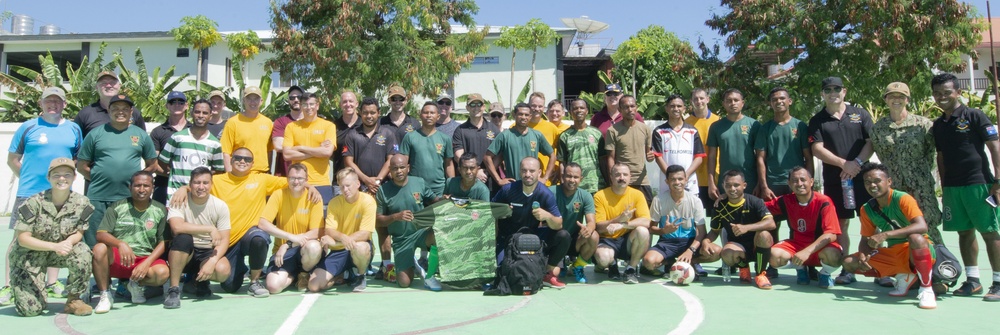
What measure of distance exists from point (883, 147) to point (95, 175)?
7166mm

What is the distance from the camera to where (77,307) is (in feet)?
17.7

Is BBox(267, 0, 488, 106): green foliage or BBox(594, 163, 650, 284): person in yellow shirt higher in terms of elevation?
BBox(267, 0, 488, 106): green foliage

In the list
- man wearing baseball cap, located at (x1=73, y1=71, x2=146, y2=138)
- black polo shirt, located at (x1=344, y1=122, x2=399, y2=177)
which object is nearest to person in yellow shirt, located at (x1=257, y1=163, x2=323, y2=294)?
black polo shirt, located at (x1=344, y1=122, x2=399, y2=177)

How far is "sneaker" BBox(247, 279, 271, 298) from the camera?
20.4 ft

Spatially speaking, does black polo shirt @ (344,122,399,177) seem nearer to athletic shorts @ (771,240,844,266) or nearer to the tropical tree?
athletic shorts @ (771,240,844,266)

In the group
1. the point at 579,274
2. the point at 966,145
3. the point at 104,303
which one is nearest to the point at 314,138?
the point at 104,303

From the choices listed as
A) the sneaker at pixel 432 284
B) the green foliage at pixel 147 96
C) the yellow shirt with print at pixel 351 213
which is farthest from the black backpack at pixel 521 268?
the green foliage at pixel 147 96

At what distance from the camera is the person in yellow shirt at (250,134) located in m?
7.22

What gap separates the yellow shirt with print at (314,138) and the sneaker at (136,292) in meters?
1.94

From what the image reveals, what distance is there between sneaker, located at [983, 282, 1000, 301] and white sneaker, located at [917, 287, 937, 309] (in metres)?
0.54

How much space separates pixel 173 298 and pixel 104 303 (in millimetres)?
494

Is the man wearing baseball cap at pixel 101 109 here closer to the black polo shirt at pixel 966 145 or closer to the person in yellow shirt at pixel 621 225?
the person in yellow shirt at pixel 621 225

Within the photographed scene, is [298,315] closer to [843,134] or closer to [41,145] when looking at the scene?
[41,145]

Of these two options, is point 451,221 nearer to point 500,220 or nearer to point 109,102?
point 500,220
